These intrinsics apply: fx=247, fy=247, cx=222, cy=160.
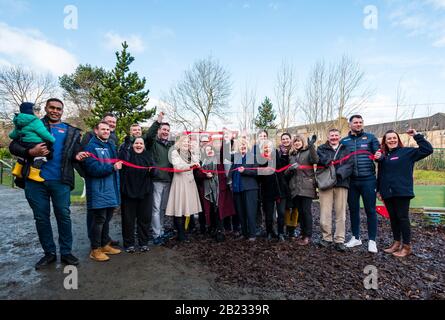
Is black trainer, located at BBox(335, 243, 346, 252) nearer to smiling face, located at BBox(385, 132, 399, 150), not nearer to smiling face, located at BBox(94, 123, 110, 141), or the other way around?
smiling face, located at BBox(385, 132, 399, 150)

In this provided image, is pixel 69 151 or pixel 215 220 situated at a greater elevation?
pixel 69 151

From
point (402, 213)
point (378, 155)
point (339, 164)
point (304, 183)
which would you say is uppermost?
point (378, 155)

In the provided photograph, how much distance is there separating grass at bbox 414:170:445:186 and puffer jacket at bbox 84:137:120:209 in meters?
17.2

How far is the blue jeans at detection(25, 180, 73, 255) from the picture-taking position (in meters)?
3.54

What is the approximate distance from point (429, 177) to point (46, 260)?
21394mm

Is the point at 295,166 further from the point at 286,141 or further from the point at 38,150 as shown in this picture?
the point at 38,150

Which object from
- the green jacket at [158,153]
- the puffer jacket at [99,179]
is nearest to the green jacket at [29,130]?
the puffer jacket at [99,179]

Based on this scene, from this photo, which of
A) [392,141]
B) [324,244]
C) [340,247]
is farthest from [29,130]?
[392,141]

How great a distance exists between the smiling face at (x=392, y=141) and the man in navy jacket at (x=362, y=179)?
0.17 metres

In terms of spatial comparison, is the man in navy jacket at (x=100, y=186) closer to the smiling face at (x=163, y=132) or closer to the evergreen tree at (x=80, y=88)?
the smiling face at (x=163, y=132)

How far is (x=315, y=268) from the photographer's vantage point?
3646 millimetres

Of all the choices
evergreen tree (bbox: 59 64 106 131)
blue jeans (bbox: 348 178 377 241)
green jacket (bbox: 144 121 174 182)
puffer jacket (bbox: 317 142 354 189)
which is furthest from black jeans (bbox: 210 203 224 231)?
evergreen tree (bbox: 59 64 106 131)
